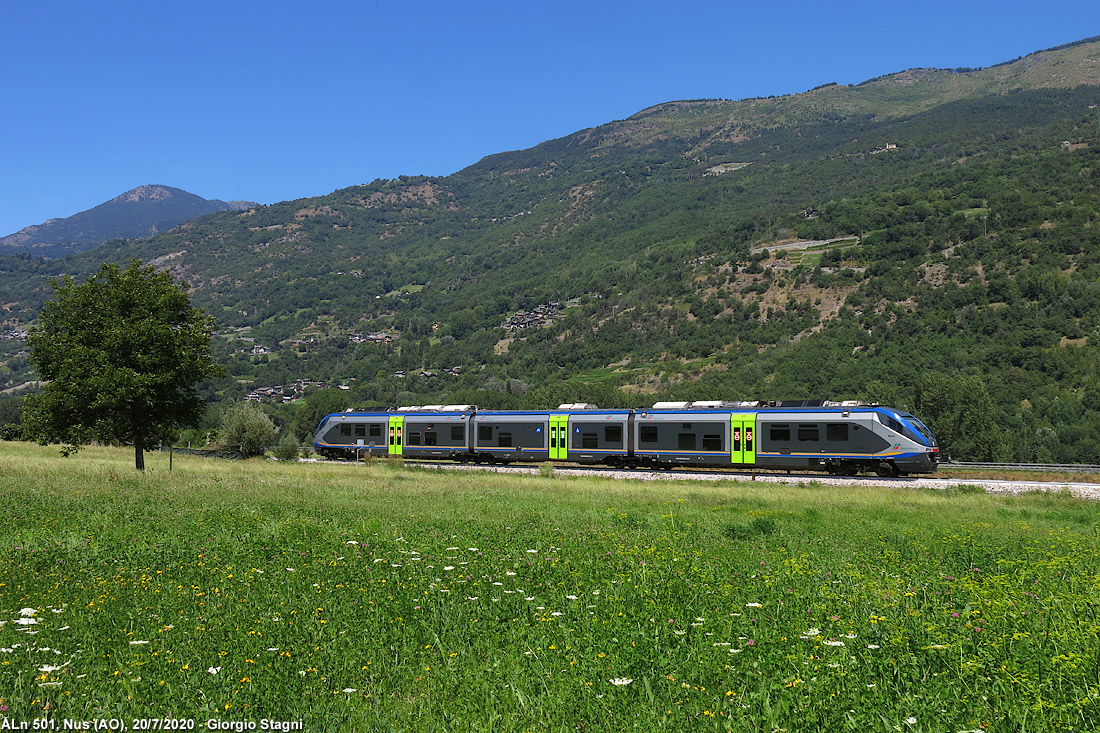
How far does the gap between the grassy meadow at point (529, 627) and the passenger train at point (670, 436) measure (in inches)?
807

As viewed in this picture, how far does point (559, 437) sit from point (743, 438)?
11.4m

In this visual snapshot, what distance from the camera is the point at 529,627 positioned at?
7.31 meters

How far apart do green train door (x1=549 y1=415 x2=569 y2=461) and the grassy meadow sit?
28.6m

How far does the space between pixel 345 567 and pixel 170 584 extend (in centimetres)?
213

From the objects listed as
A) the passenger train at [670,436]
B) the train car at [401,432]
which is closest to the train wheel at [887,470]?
the passenger train at [670,436]

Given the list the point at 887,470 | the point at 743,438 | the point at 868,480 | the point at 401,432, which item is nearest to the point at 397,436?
the point at 401,432

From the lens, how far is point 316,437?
181 feet

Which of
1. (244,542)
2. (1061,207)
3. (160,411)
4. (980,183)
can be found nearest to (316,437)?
(160,411)

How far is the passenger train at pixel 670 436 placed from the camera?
34188 millimetres

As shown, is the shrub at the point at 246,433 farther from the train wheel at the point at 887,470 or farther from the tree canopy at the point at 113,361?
the train wheel at the point at 887,470

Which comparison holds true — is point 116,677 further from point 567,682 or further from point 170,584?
point 567,682

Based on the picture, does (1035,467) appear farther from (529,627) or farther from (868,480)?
(529,627)

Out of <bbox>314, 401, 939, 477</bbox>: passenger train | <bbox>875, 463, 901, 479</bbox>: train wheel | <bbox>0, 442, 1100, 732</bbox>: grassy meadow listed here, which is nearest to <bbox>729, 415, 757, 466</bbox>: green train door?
<bbox>314, 401, 939, 477</bbox>: passenger train

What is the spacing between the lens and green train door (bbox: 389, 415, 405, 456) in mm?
49750
